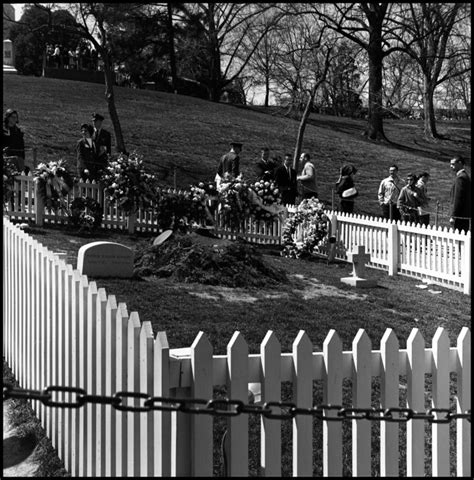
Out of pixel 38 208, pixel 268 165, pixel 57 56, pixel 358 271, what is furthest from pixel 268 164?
pixel 57 56

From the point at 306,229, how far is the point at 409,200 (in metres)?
2.64

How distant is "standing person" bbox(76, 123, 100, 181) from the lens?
53.1 feet

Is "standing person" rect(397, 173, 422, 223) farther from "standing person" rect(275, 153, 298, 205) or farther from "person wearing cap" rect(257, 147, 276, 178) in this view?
"person wearing cap" rect(257, 147, 276, 178)

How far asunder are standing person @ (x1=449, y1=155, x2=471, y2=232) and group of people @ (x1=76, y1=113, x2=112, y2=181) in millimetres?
6533

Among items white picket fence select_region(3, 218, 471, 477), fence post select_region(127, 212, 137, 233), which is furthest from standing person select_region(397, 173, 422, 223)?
white picket fence select_region(3, 218, 471, 477)

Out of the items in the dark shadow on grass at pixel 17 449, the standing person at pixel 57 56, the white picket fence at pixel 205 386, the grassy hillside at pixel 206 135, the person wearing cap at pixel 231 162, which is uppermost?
the standing person at pixel 57 56

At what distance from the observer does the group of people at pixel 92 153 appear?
53.1ft

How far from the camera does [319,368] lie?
13.7ft

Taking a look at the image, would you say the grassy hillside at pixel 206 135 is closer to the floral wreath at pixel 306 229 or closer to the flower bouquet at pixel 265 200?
the flower bouquet at pixel 265 200

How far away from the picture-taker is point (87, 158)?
53.6ft

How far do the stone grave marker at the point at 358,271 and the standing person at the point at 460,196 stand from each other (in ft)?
9.35

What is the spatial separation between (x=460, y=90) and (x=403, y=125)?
6.44m

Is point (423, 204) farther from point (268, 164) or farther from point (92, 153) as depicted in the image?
point (92, 153)

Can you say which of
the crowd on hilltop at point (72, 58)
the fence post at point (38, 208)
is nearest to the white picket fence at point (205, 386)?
the fence post at point (38, 208)
